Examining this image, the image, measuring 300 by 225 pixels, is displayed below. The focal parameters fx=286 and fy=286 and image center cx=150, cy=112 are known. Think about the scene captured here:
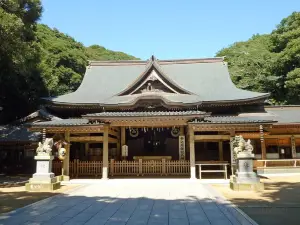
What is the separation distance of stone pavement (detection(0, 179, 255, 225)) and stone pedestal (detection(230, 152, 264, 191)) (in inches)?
55.1

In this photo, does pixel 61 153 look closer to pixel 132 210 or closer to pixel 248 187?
pixel 132 210

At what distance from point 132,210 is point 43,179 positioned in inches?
243

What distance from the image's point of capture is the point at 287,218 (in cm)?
708

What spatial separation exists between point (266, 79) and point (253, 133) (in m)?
20.1

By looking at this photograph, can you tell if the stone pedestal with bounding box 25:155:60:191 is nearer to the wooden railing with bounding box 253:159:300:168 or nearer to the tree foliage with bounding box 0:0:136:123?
the tree foliage with bounding box 0:0:136:123

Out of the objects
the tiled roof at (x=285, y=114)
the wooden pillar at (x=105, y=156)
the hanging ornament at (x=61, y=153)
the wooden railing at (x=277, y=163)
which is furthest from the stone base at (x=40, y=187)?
the tiled roof at (x=285, y=114)

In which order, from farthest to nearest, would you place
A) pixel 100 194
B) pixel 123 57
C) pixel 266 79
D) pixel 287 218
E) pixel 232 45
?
1. pixel 123 57
2. pixel 232 45
3. pixel 266 79
4. pixel 100 194
5. pixel 287 218

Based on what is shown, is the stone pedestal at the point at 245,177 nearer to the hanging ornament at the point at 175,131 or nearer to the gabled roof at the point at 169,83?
the gabled roof at the point at 169,83

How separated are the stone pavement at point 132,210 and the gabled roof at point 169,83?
8.41 metres

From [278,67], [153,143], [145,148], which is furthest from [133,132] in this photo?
[278,67]

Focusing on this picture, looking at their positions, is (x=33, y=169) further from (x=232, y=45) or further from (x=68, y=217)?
(x=232, y=45)

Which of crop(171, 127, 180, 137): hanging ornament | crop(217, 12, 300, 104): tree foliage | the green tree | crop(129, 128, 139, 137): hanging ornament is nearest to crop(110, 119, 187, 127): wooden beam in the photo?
crop(171, 127, 180, 137): hanging ornament

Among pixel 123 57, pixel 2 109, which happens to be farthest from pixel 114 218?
pixel 123 57

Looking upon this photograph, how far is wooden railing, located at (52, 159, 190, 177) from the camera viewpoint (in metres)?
17.7
